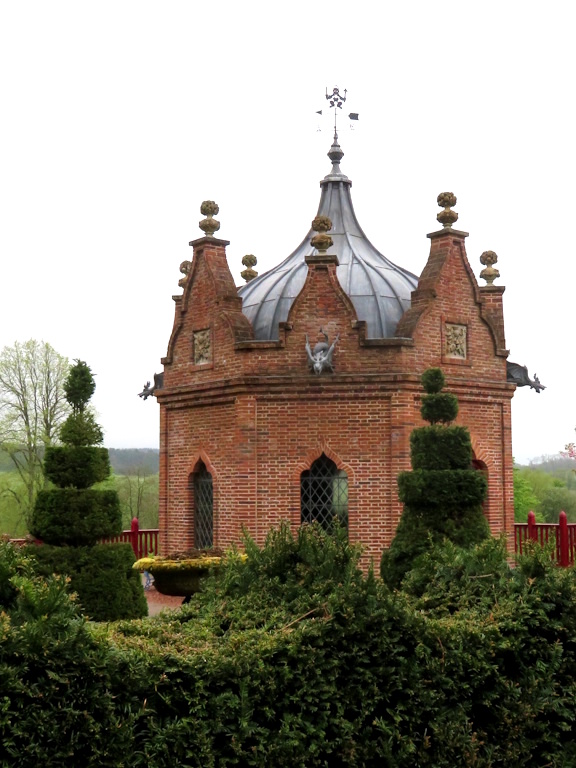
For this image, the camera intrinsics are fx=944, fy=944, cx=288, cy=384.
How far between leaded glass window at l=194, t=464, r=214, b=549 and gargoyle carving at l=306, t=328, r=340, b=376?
11.0 ft

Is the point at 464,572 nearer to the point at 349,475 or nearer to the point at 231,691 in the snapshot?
the point at 231,691

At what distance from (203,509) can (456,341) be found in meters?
5.89

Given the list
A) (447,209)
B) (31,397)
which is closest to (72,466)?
(447,209)

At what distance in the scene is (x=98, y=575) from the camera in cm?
1362

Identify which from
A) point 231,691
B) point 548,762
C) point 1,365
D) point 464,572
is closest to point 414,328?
point 464,572

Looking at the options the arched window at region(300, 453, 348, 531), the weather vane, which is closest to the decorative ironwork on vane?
the weather vane

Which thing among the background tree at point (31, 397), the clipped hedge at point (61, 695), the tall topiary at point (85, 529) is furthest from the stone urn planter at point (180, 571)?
the background tree at point (31, 397)

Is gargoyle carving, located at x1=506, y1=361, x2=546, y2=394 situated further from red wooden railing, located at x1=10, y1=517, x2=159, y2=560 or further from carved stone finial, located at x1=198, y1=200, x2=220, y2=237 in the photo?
red wooden railing, located at x1=10, y1=517, x2=159, y2=560

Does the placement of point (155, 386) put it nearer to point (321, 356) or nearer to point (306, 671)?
point (321, 356)

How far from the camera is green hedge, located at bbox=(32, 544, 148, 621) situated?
13.4 m

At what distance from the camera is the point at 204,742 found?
5.70 m

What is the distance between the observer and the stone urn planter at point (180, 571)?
15000 millimetres

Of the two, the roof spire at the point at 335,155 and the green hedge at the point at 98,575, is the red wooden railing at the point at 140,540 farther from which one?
the roof spire at the point at 335,155

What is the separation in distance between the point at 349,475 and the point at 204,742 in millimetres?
11116
